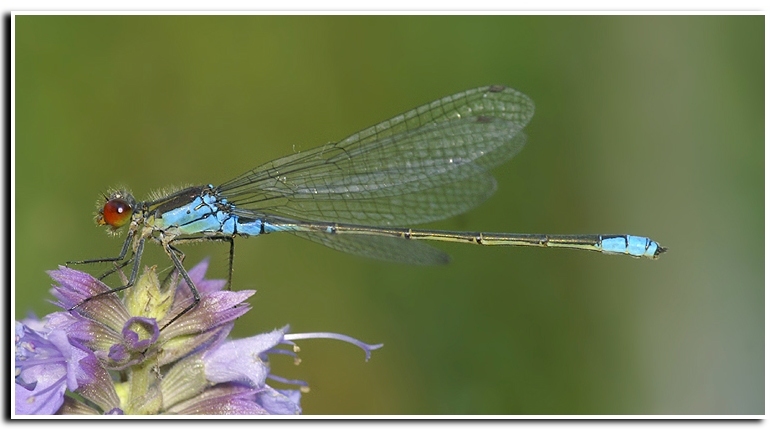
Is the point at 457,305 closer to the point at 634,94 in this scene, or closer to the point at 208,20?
the point at 634,94

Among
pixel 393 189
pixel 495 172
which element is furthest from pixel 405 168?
pixel 495 172

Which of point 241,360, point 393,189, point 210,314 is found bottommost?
point 241,360

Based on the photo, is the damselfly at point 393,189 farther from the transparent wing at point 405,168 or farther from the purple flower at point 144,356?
the purple flower at point 144,356

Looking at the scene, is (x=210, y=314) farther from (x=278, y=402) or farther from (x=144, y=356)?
(x=278, y=402)

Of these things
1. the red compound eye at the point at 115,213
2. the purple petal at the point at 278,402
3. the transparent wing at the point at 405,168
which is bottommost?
the purple petal at the point at 278,402

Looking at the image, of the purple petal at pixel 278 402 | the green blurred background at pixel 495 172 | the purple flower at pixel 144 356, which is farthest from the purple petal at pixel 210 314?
the green blurred background at pixel 495 172

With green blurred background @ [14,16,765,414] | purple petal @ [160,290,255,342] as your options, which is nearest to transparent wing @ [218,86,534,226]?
green blurred background @ [14,16,765,414]

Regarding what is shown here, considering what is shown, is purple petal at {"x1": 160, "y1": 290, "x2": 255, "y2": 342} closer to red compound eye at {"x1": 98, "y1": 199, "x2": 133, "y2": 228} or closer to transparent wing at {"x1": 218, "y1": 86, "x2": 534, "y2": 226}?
red compound eye at {"x1": 98, "y1": 199, "x2": 133, "y2": 228}
